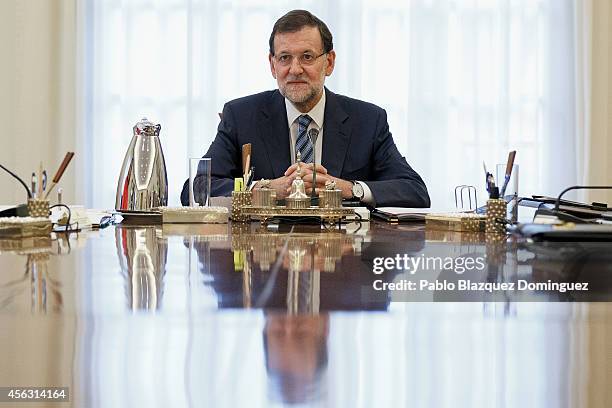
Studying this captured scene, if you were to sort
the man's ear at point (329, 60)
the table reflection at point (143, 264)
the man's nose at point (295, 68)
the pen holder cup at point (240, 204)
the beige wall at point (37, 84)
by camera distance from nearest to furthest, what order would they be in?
the table reflection at point (143, 264), the pen holder cup at point (240, 204), the man's nose at point (295, 68), the man's ear at point (329, 60), the beige wall at point (37, 84)

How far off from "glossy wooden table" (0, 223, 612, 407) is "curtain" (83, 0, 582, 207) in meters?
4.11

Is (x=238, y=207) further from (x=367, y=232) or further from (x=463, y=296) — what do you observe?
(x=463, y=296)

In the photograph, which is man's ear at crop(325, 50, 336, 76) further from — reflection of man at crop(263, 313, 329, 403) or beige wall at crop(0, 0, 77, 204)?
reflection of man at crop(263, 313, 329, 403)

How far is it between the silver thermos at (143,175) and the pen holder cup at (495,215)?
106 centimetres

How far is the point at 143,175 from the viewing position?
2.52 metres

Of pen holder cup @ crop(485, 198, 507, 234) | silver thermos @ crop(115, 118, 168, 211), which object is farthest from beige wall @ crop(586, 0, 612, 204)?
pen holder cup @ crop(485, 198, 507, 234)

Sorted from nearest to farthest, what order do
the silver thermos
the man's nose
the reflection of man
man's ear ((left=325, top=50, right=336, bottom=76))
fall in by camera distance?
the reflection of man, the silver thermos, the man's nose, man's ear ((left=325, top=50, right=336, bottom=76))

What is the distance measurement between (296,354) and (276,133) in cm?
297

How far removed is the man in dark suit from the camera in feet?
11.3

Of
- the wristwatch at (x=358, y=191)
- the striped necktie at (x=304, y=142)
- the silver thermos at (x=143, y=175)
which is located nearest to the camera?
the silver thermos at (x=143, y=175)

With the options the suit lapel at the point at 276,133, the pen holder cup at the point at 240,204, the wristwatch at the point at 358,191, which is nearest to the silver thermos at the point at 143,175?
the pen holder cup at the point at 240,204

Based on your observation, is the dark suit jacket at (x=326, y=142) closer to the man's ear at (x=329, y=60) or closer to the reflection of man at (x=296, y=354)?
the man's ear at (x=329, y=60)

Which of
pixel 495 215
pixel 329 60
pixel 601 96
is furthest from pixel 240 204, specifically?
pixel 601 96

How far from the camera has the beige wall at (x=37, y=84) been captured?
16.7 ft
